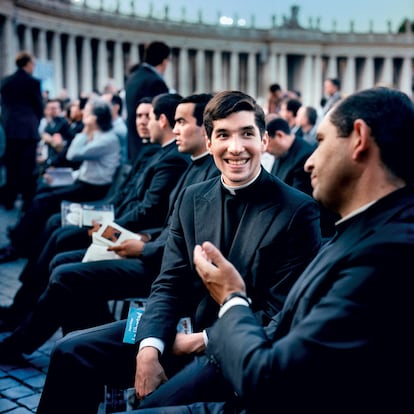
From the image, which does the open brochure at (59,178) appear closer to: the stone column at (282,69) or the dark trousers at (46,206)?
the dark trousers at (46,206)

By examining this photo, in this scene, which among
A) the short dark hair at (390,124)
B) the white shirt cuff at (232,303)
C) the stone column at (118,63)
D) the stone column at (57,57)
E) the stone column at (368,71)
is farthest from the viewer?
the stone column at (368,71)

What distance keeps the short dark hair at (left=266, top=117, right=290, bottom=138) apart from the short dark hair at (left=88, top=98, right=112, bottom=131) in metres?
2.17

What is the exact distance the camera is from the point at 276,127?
20.2ft

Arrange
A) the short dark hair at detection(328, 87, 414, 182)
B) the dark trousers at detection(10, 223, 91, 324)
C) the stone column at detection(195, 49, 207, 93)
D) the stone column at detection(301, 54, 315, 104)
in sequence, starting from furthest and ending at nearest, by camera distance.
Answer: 1. the stone column at detection(301, 54, 315, 104)
2. the stone column at detection(195, 49, 207, 93)
3. the dark trousers at detection(10, 223, 91, 324)
4. the short dark hair at detection(328, 87, 414, 182)

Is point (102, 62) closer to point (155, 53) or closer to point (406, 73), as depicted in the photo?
point (406, 73)

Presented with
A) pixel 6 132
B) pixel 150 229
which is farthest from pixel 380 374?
pixel 6 132

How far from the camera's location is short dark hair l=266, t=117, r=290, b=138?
6.12 meters

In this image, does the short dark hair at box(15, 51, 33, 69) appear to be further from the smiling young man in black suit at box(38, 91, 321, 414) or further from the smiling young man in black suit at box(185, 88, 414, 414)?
the smiling young man in black suit at box(185, 88, 414, 414)

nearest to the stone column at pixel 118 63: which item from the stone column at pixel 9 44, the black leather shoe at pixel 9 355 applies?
the stone column at pixel 9 44

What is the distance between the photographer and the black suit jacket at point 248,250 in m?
2.90

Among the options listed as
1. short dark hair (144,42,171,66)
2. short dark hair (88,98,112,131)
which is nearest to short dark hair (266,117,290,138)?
short dark hair (88,98,112,131)

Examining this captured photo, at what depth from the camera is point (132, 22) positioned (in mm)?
44219

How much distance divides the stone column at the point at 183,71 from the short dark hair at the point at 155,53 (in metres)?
42.8

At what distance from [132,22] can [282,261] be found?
43.8m
